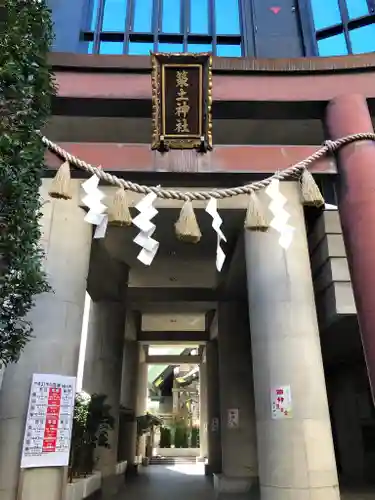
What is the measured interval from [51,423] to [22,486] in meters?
0.59

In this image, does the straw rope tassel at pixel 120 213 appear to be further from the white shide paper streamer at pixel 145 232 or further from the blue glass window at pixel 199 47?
the blue glass window at pixel 199 47

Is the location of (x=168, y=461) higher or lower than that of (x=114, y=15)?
lower

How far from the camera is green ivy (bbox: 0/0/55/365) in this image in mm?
2695

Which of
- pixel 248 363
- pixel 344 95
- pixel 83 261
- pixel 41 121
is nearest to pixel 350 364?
pixel 248 363

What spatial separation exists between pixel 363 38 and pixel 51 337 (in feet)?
26.0

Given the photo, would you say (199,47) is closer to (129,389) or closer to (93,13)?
(93,13)

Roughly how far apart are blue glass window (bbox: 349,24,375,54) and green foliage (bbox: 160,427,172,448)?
1843 centimetres

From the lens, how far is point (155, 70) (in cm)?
473

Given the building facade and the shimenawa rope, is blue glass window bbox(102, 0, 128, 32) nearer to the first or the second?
the building facade

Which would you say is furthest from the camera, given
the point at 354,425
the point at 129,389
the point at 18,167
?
the point at 129,389

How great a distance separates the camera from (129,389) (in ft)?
37.8

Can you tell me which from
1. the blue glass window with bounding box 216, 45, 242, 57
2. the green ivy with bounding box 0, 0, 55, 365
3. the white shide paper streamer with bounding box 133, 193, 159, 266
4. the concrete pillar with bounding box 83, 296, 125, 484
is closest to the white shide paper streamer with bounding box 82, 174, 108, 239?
the white shide paper streamer with bounding box 133, 193, 159, 266

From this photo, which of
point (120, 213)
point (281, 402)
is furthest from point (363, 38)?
point (281, 402)

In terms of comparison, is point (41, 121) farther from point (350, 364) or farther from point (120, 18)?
point (350, 364)
